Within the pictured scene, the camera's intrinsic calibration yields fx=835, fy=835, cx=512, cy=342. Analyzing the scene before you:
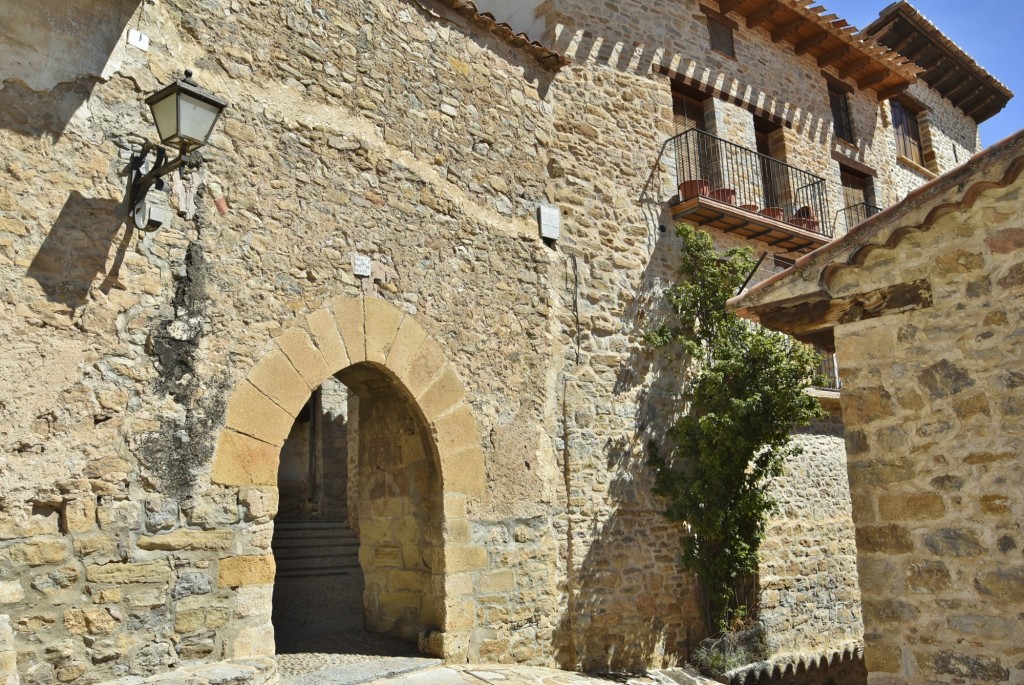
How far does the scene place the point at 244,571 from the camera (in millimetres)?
5012

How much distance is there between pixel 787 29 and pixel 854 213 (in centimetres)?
297

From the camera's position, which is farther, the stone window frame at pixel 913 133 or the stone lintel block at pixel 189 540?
the stone window frame at pixel 913 133

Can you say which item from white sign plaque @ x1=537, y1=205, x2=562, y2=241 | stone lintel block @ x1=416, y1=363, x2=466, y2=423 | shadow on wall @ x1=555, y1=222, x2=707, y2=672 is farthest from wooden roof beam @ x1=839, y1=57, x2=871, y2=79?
stone lintel block @ x1=416, y1=363, x2=466, y2=423

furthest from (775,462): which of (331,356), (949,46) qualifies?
(949,46)

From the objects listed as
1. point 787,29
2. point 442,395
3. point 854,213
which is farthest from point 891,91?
point 442,395

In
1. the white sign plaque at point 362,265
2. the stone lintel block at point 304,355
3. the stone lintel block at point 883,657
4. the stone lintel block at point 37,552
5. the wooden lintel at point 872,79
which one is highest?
the wooden lintel at point 872,79

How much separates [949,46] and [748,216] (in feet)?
30.7

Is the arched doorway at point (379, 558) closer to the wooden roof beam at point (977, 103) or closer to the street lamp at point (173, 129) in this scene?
the street lamp at point (173, 129)

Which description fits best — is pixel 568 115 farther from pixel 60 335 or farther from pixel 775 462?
pixel 60 335

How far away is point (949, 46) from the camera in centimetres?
1611

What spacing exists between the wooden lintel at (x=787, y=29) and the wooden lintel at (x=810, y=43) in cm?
30

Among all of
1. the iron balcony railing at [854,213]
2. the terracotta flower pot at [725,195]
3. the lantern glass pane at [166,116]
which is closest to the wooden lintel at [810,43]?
the iron balcony railing at [854,213]

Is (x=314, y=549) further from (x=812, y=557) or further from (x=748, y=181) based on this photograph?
(x=748, y=181)

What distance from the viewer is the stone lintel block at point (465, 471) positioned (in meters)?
6.32
